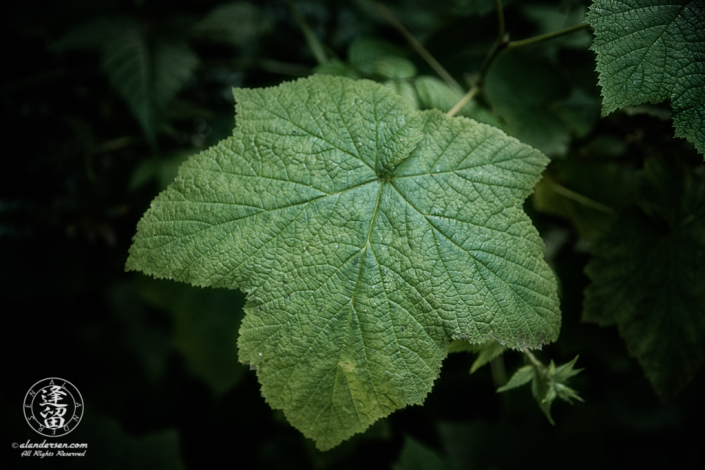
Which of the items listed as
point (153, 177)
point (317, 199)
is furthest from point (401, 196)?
point (153, 177)

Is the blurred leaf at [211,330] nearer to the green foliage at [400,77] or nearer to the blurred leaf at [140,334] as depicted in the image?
the blurred leaf at [140,334]

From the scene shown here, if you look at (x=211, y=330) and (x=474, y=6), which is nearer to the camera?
(x=474, y=6)

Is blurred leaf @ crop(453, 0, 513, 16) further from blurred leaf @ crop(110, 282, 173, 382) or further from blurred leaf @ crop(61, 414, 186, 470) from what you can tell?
blurred leaf @ crop(110, 282, 173, 382)

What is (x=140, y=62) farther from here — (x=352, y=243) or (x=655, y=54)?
(x=655, y=54)

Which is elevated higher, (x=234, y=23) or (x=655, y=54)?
(x=234, y=23)

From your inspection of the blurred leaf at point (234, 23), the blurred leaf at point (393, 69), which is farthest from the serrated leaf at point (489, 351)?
the blurred leaf at point (234, 23)

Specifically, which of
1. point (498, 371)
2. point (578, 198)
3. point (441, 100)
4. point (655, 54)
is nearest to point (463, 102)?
point (441, 100)
